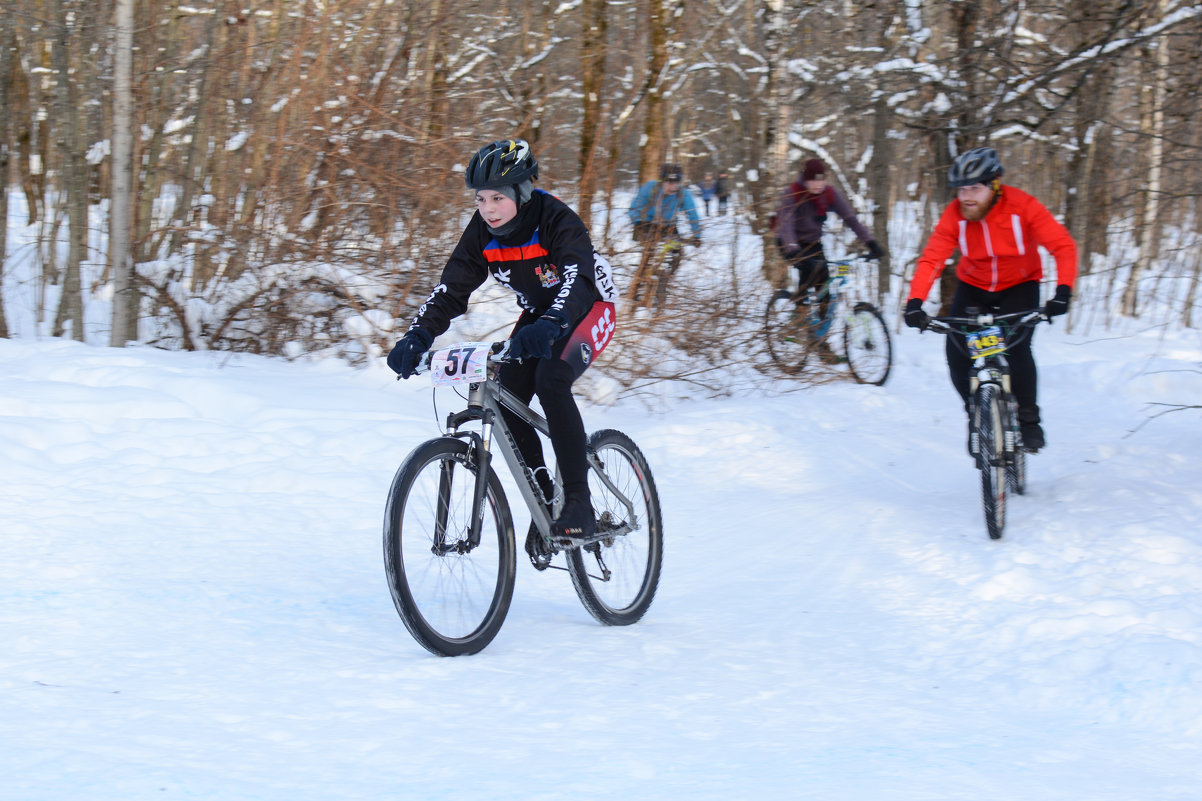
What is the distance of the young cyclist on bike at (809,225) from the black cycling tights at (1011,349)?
3.78 meters

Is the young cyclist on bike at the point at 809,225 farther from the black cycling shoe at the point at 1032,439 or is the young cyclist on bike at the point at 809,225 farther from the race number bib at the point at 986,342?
the race number bib at the point at 986,342

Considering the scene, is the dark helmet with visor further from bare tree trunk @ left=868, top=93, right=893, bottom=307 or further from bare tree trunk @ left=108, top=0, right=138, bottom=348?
bare tree trunk @ left=108, top=0, right=138, bottom=348

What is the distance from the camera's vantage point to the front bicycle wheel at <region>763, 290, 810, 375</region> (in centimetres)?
1003

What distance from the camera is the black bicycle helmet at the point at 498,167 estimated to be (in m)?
4.01

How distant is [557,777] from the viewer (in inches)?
114

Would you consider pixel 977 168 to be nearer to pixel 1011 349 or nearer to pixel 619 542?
pixel 1011 349

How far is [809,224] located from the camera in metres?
10.2

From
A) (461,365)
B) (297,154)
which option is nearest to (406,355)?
(461,365)

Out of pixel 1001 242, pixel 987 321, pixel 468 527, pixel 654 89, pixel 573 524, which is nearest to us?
pixel 468 527

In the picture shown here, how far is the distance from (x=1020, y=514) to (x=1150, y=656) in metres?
1.97

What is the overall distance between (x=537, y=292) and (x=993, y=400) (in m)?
2.78

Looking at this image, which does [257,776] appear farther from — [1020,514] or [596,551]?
[1020,514]

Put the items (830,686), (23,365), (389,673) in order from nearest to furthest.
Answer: (389,673)
(830,686)
(23,365)

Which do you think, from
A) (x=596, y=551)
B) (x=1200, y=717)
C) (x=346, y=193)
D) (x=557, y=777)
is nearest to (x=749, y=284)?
(x=346, y=193)
